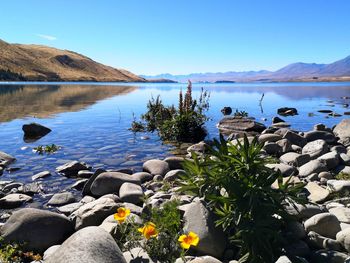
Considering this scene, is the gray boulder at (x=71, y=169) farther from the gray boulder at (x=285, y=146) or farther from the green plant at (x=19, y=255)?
the gray boulder at (x=285, y=146)

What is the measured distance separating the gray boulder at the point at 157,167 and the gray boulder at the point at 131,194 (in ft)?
7.84

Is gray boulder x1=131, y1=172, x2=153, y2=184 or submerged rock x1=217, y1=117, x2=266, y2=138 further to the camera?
submerged rock x1=217, y1=117, x2=266, y2=138

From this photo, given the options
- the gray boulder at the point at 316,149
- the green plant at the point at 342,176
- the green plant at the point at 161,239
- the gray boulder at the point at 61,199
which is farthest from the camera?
the gray boulder at the point at 316,149

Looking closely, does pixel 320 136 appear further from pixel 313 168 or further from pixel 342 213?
pixel 342 213

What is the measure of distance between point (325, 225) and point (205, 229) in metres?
1.95

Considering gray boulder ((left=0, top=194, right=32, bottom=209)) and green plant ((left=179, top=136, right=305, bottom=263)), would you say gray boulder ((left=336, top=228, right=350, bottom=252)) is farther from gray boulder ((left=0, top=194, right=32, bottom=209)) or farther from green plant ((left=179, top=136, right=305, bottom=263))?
gray boulder ((left=0, top=194, right=32, bottom=209))

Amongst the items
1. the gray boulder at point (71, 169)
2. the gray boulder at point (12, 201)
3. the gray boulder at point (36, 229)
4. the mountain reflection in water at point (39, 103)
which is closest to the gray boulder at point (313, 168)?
the gray boulder at point (36, 229)

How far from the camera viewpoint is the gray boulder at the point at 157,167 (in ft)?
37.4

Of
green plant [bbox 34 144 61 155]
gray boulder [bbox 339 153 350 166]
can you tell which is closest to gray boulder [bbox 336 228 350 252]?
gray boulder [bbox 339 153 350 166]

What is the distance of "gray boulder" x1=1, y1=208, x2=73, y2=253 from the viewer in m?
6.45

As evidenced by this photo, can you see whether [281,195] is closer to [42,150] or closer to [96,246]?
[96,246]

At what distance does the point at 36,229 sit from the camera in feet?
21.6

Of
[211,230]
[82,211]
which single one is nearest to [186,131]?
[82,211]

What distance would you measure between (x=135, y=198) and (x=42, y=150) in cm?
816
